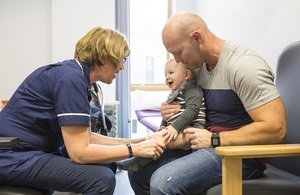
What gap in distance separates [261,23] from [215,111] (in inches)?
38.4

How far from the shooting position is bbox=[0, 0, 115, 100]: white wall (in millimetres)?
3027

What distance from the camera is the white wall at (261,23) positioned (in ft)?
5.92

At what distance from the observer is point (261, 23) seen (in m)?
2.11

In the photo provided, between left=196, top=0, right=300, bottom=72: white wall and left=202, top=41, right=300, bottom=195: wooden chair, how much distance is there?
0.40m

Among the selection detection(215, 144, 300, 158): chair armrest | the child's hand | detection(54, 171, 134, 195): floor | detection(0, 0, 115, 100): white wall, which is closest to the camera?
detection(215, 144, 300, 158): chair armrest

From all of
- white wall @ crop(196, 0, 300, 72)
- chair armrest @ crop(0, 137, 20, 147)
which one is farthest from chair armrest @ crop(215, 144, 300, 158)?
white wall @ crop(196, 0, 300, 72)

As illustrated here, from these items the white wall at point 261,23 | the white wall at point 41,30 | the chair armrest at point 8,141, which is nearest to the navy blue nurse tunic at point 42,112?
the chair armrest at point 8,141

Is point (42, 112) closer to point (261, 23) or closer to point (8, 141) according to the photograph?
point (8, 141)

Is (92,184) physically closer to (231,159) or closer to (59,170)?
(59,170)

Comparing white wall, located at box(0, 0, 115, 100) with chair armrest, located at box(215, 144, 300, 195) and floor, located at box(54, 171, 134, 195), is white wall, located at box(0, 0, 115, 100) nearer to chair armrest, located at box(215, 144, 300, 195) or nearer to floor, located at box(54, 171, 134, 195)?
floor, located at box(54, 171, 134, 195)

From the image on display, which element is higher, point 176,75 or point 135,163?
point 176,75

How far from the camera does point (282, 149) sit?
1.10 meters

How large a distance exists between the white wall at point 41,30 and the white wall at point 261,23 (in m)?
1.12

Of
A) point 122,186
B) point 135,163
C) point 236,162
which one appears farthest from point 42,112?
point 122,186
